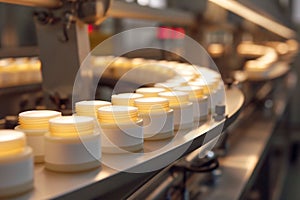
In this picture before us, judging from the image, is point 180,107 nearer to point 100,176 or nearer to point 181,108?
point 181,108

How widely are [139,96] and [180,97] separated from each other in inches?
3.5

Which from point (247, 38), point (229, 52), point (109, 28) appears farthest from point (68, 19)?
point (247, 38)

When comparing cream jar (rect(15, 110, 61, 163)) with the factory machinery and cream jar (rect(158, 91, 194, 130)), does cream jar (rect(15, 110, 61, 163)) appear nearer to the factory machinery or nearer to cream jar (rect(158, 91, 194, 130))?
the factory machinery

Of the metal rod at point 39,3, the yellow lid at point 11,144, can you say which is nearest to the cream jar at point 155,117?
the yellow lid at point 11,144

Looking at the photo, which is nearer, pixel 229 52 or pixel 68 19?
pixel 68 19

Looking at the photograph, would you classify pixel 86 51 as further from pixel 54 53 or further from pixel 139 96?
pixel 139 96

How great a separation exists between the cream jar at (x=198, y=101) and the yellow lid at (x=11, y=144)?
44 centimetres

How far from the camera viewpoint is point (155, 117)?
70 centimetres

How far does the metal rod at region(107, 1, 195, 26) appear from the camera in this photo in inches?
51.5

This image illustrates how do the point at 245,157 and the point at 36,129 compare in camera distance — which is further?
the point at 245,157

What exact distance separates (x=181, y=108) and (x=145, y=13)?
3.21 ft

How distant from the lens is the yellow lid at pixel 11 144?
0.48m

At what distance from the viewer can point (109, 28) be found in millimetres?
→ 5043

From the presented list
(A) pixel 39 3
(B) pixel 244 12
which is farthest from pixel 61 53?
(B) pixel 244 12
